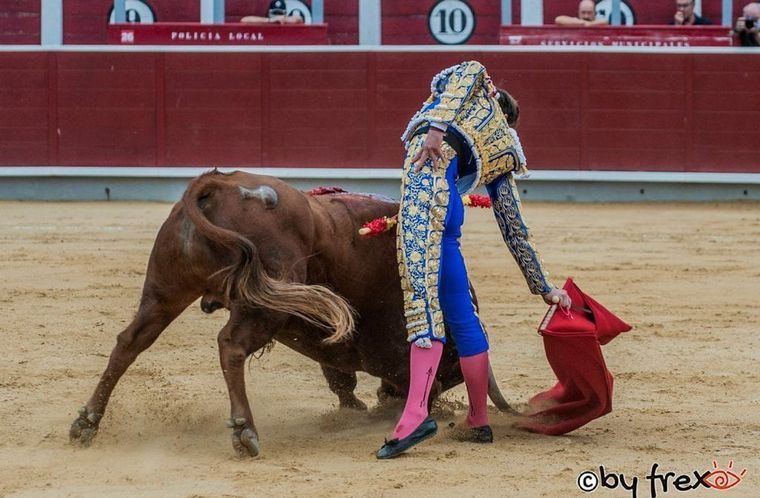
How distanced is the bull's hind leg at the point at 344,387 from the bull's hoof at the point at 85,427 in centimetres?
72

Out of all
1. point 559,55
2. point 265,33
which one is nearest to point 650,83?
point 559,55

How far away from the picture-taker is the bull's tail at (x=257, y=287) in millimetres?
3141

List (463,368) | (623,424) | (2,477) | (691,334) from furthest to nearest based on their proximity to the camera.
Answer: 1. (691,334)
2. (623,424)
3. (463,368)
4. (2,477)

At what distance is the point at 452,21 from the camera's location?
12531 mm

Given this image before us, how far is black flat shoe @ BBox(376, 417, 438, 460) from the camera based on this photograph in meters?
3.16

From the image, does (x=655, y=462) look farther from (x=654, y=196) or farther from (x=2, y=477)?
(x=654, y=196)

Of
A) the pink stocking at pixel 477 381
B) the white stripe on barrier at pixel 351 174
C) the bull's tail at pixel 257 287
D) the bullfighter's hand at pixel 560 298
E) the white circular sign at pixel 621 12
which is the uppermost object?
the white circular sign at pixel 621 12

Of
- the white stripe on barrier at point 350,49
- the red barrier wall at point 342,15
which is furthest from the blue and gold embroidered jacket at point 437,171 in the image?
the red barrier wall at point 342,15

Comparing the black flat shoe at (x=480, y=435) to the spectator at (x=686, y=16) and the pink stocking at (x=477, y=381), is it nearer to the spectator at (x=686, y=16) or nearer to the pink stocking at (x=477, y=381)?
the pink stocking at (x=477, y=381)

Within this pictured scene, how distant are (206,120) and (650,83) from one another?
3.66 metres

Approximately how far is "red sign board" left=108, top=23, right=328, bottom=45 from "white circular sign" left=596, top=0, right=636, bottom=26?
3.04 m

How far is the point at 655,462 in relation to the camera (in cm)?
315

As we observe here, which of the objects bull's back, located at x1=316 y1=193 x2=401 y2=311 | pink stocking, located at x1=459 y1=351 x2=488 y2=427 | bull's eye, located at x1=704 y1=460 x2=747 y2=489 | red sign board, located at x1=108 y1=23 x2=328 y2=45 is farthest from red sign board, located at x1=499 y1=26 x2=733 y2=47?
bull's eye, located at x1=704 y1=460 x2=747 y2=489

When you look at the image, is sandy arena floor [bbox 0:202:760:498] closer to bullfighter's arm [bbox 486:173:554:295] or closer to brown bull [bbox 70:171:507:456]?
brown bull [bbox 70:171:507:456]
